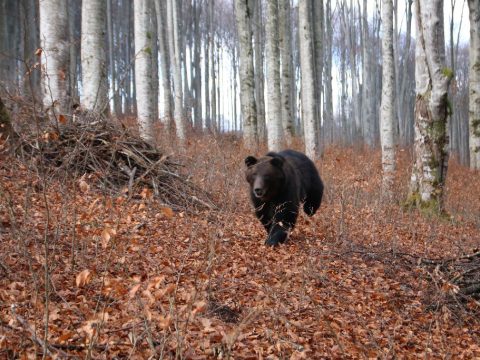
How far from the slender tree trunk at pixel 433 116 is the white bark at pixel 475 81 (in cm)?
1037

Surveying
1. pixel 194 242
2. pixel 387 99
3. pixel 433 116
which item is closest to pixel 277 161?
pixel 194 242

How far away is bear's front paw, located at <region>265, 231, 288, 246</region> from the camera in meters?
6.54

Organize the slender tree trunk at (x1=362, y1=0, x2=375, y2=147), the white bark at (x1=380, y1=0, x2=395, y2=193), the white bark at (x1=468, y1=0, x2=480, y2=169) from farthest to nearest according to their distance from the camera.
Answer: the slender tree trunk at (x1=362, y1=0, x2=375, y2=147) → the white bark at (x1=468, y1=0, x2=480, y2=169) → the white bark at (x1=380, y1=0, x2=395, y2=193)

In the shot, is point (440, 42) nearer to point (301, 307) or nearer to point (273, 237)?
point (273, 237)

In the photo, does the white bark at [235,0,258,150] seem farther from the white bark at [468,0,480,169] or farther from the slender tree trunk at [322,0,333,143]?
the slender tree trunk at [322,0,333,143]

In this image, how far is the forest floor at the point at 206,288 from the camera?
3266 millimetres

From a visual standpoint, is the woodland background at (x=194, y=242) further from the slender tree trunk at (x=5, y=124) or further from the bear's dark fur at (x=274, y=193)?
the bear's dark fur at (x=274, y=193)

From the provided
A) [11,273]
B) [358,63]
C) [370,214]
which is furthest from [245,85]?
[358,63]

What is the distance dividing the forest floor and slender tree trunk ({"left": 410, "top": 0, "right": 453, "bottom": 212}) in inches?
65.2

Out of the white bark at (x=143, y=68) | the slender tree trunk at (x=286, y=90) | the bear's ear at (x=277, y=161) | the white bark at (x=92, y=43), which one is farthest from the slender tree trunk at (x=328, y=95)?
the bear's ear at (x=277, y=161)

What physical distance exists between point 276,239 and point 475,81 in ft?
52.4

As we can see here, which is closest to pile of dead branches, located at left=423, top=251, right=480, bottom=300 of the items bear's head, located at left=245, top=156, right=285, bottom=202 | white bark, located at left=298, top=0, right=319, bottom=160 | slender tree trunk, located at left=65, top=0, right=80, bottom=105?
bear's head, located at left=245, top=156, right=285, bottom=202

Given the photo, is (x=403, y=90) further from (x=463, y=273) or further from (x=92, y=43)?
(x=463, y=273)

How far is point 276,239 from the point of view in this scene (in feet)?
21.5
